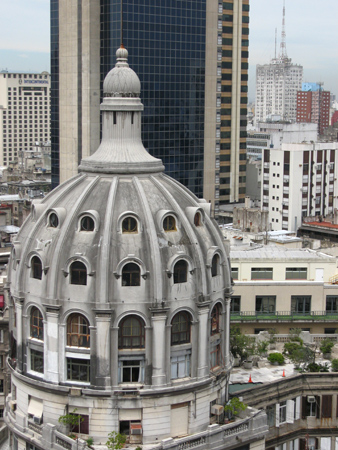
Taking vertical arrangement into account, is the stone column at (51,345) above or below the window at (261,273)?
above

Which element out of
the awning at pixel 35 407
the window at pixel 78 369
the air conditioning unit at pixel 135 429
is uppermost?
the window at pixel 78 369

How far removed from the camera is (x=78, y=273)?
59.9m

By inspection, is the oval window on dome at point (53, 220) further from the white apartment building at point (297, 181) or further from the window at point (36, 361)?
the white apartment building at point (297, 181)

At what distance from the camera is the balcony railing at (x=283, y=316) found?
97625 mm

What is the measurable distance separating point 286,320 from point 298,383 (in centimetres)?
2050

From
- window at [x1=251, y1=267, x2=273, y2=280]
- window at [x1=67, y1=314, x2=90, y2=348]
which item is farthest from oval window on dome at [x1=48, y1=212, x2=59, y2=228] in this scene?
window at [x1=251, y1=267, x2=273, y2=280]

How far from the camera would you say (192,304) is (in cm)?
6144

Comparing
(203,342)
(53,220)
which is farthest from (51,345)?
(203,342)

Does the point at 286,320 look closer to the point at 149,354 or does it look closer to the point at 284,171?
the point at 149,354

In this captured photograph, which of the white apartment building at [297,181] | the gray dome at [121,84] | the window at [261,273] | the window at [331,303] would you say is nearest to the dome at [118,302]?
the gray dome at [121,84]

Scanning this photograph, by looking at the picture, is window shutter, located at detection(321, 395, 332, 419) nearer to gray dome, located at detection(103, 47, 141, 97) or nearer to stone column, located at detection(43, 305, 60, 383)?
stone column, located at detection(43, 305, 60, 383)

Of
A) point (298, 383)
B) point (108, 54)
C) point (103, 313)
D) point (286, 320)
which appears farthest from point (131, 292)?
point (108, 54)

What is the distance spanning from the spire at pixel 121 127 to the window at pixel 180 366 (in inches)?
509

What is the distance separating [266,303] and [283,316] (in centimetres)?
238
